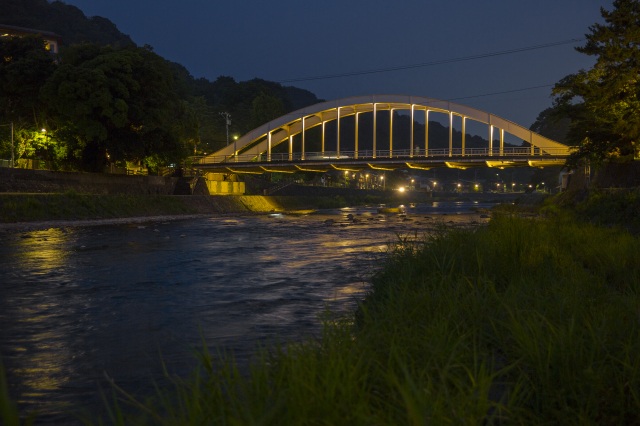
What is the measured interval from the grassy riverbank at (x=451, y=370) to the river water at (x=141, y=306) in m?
0.55

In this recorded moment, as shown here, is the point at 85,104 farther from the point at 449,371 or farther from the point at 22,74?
the point at 449,371

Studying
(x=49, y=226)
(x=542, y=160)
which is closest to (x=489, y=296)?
(x=49, y=226)

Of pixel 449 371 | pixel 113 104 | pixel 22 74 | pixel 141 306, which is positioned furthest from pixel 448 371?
pixel 22 74

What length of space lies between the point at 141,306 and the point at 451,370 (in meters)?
7.33

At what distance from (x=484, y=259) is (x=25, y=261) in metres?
13.5

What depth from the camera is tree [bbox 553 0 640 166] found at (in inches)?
961

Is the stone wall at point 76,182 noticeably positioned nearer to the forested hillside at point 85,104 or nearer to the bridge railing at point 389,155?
the forested hillside at point 85,104

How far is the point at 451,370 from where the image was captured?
4.33 metres

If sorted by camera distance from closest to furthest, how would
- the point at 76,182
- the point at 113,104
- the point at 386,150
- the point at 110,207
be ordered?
1. the point at 110,207
2. the point at 113,104
3. the point at 76,182
4. the point at 386,150

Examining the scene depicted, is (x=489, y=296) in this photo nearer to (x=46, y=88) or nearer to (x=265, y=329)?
(x=265, y=329)

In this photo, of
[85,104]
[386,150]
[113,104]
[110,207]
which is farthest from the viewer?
[386,150]

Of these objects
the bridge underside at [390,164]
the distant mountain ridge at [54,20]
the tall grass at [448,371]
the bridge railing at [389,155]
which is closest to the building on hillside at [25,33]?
the distant mountain ridge at [54,20]

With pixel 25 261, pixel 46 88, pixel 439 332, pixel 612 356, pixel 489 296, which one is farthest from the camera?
pixel 46 88

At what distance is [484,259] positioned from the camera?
31.8ft
